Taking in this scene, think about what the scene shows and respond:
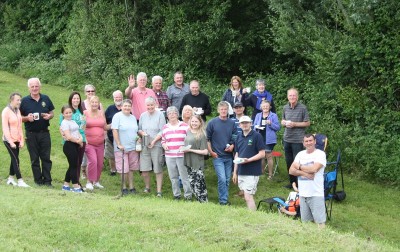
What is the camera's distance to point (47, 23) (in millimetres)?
30969

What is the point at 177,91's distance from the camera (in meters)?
12.6

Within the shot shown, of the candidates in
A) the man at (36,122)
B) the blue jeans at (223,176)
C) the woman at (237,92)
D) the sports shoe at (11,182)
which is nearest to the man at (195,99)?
the woman at (237,92)

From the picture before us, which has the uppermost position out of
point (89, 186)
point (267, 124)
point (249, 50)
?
point (249, 50)

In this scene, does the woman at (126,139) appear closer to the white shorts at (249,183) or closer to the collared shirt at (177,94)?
the collared shirt at (177,94)

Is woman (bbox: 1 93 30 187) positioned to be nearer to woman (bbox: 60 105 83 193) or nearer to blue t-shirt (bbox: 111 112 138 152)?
woman (bbox: 60 105 83 193)

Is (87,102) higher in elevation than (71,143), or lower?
higher

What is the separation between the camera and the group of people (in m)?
10.6

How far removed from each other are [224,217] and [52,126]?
30.5 ft

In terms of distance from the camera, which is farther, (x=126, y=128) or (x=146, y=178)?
(x=146, y=178)

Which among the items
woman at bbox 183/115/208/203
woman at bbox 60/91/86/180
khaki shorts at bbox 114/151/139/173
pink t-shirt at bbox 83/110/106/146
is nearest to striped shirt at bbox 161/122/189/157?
woman at bbox 183/115/208/203

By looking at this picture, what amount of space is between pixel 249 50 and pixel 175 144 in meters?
13.6

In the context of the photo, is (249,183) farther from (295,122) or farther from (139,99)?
(139,99)

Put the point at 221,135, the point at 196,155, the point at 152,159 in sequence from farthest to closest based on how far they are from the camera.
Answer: the point at 152,159 → the point at 221,135 → the point at 196,155

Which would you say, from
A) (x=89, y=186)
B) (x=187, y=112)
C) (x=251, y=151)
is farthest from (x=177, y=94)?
(x=251, y=151)
